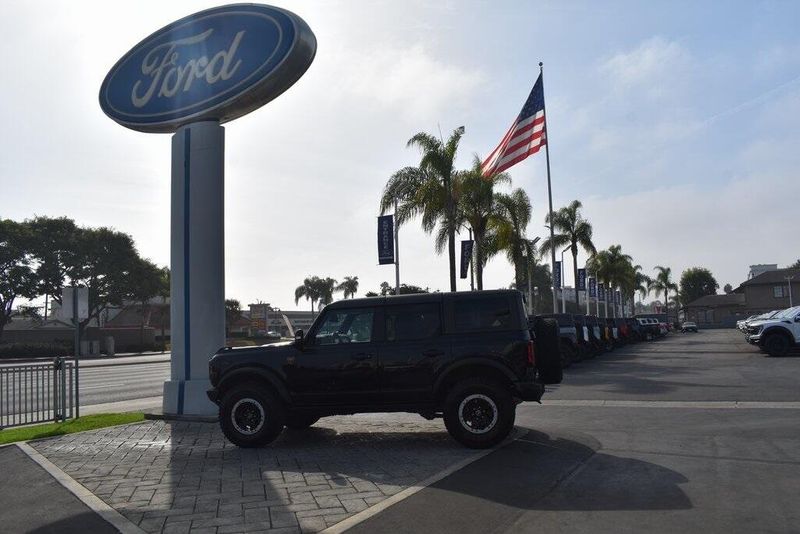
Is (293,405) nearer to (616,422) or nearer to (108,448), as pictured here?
(108,448)

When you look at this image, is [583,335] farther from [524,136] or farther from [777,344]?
[524,136]

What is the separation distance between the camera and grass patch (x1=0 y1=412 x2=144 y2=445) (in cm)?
1045

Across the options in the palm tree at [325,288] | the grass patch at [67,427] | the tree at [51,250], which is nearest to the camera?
the grass patch at [67,427]

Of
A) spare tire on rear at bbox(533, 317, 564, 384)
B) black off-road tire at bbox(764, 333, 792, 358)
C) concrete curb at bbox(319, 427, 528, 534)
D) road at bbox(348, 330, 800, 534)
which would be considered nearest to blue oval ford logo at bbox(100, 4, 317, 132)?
spare tire on rear at bbox(533, 317, 564, 384)

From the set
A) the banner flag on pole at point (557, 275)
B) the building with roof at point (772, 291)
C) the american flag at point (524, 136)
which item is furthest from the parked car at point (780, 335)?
the building with roof at point (772, 291)

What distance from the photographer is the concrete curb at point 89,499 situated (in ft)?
18.4

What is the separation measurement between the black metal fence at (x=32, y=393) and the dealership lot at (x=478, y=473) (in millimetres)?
1901

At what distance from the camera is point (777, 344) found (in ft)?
80.0

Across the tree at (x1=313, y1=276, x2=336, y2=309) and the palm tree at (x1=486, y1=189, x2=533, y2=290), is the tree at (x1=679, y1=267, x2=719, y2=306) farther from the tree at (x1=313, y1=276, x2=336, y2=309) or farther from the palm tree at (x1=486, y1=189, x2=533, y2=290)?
the palm tree at (x1=486, y1=189, x2=533, y2=290)

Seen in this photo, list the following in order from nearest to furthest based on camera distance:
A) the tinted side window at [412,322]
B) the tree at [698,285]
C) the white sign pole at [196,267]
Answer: the tinted side window at [412,322] < the white sign pole at [196,267] < the tree at [698,285]

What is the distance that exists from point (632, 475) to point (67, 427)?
8.80 meters

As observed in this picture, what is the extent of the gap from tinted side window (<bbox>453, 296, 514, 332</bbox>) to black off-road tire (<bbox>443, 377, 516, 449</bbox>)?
724mm

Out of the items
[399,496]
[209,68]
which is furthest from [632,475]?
[209,68]

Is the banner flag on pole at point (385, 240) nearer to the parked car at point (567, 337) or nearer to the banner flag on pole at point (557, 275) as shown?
the parked car at point (567, 337)
